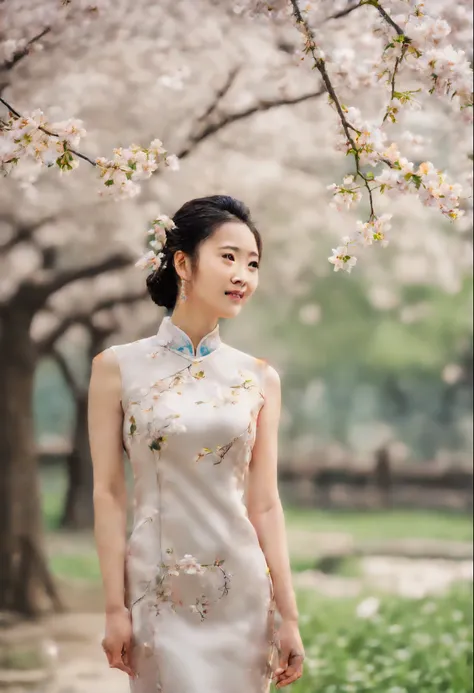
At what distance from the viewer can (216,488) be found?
1562mm

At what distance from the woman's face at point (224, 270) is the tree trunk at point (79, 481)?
2.01m

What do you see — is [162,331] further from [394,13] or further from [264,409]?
[394,13]

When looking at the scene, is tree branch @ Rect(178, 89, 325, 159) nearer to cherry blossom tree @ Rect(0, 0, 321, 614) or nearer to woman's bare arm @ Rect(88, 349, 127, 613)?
cherry blossom tree @ Rect(0, 0, 321, 614)

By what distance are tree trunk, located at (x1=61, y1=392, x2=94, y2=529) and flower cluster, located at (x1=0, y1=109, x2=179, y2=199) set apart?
1856 millimetres

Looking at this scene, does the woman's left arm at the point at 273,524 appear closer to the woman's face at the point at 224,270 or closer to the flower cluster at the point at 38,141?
the woman's face at the point at 224,270

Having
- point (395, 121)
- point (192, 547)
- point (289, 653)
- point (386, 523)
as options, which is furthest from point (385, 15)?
point (386, 523)

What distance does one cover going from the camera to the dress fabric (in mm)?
1517

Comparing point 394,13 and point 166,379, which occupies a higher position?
point 394,13

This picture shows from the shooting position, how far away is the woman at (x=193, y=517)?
1510 mm

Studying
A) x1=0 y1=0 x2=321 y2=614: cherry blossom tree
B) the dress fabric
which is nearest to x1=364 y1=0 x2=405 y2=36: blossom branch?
the dress fabric

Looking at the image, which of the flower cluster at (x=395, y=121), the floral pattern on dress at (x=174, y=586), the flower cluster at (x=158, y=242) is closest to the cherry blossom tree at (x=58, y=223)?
the flower cluster at (x=395, y=121)

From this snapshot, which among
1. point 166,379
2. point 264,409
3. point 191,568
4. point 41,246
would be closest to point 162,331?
point 166,379

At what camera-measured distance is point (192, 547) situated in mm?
1552

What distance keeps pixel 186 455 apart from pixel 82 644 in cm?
215
